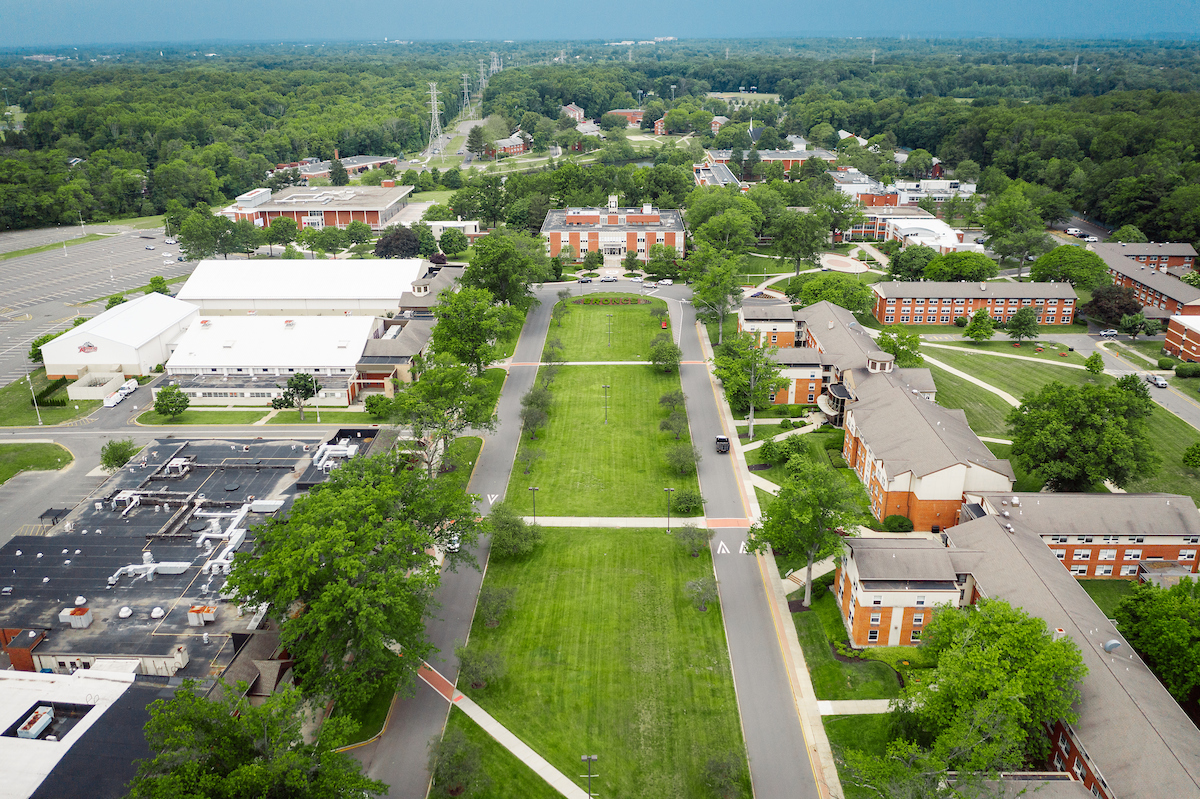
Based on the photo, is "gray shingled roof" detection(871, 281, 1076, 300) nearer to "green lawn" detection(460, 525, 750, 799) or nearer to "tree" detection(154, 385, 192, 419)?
"green lawn" detection(460, 525, 750, 799)

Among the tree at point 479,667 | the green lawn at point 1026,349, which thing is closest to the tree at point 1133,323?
the green lawn at point 1026,349

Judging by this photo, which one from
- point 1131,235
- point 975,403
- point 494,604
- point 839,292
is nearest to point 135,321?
point 494,604

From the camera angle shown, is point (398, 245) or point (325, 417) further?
point (398, 245)

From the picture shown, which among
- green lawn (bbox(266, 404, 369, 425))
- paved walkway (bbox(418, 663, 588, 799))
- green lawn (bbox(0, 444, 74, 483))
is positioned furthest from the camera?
green lawn (bbox(266, 404, 369, 425))

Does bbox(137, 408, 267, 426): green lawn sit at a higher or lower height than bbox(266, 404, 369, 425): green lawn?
lower

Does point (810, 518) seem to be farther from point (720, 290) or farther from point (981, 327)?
point (981, 327)

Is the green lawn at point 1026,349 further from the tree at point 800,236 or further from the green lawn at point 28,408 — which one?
the green lawn at point 28,408

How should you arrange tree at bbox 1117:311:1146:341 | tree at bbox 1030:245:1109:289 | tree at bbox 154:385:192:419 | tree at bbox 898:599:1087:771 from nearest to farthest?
1. tree at bbox 898:599:1087:771
2. tree at bbox 154:385:192:419
3. tree at bbox 1117:311:1146:341
4. tree at bbox 1030:245:1109:289

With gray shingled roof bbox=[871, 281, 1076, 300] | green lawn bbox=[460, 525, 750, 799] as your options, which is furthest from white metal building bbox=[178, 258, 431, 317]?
gray shingled roof bbox=[871, 281, 1076, 300]
